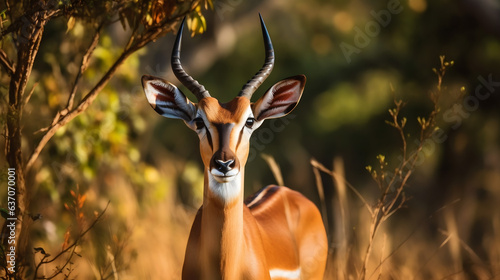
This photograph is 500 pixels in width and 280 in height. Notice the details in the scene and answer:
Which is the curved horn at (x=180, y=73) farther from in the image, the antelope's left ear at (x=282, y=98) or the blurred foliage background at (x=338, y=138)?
the blurred foliage background at (x=338, y=138)

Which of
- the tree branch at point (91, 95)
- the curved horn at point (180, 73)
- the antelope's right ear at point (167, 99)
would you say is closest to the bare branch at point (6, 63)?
the tree branch at point (91, 95)

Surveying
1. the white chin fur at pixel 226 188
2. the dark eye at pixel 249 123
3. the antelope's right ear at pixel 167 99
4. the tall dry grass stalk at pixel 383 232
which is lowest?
the tall dry grass stalk at pixel 383 232

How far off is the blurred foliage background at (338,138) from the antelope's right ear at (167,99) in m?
0.74

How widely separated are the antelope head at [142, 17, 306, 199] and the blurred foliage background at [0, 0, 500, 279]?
28.9 inches

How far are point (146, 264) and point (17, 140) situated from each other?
2753 mm

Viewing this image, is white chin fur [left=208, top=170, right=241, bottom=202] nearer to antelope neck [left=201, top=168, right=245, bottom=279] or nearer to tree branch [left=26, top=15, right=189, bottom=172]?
antelope neck [left=201, top=168, right=245, bottom=279]

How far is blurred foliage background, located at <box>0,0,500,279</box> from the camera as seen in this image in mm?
7211

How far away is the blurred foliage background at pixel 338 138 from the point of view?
7.21m

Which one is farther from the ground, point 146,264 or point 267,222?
point 267,222

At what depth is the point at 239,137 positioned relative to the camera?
4.33 metres

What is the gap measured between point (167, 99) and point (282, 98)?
0.74m

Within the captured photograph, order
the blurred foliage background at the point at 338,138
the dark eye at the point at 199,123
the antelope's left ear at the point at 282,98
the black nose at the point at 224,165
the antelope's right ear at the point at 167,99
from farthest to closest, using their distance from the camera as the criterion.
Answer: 1. the blurred foliage background at the point at 338,138
2. the antelope's left ear at the point at 282,98
3. the antelope's right ear at the point at 167,99
4. the dark eye at the point at 199,123
5. the black nose at the point at 224,165

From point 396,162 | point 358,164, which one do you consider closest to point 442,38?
point 396,162

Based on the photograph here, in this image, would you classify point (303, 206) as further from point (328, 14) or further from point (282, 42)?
point (282, 42)
